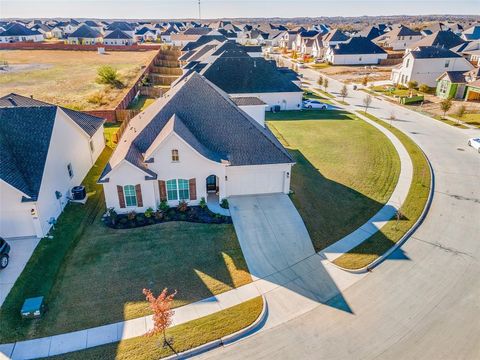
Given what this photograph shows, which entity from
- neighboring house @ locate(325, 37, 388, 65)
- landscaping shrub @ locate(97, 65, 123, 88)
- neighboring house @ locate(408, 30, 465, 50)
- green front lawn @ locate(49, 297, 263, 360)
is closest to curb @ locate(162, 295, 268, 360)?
green front lawn @ locate(49, 297, 263, 360)

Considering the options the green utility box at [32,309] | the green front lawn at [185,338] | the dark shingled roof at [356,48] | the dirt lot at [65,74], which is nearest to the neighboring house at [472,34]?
the dark shingled roof at [356,48]

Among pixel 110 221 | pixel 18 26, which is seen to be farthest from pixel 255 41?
pixel 110 221

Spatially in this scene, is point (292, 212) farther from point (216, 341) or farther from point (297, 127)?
point (297, 127)

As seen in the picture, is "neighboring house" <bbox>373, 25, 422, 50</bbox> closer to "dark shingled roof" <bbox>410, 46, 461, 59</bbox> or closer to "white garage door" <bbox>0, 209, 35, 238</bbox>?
"dark shingled roof" <bbox>410, 46, 461, 59</bbox>

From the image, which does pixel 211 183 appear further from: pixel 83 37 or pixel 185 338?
pixel 83 37

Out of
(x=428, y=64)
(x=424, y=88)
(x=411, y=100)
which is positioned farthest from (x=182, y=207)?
(x=428, y=64)

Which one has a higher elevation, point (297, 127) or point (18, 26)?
point (18, 26)
